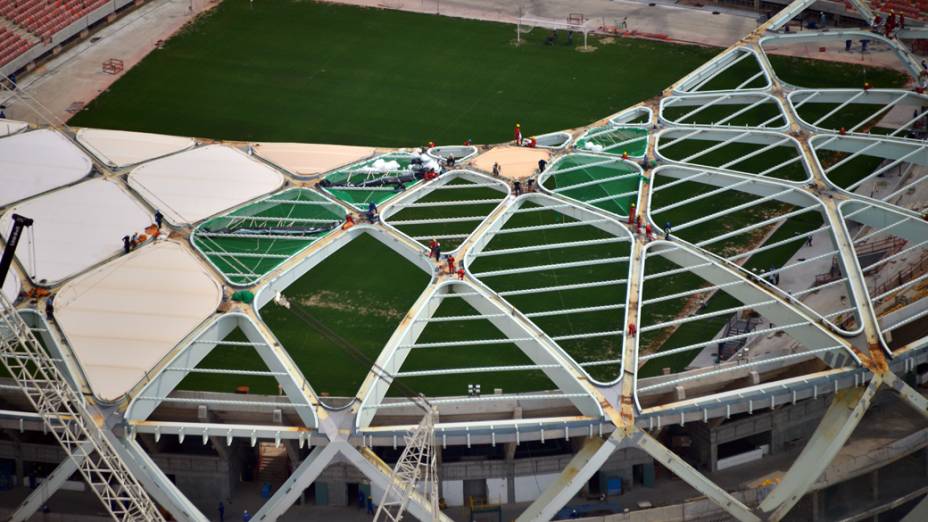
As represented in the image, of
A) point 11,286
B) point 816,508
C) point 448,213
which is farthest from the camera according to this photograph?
point 448,213

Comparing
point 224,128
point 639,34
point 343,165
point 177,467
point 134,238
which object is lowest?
point 177,467

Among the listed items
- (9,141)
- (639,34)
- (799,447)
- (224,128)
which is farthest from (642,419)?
(639,34)

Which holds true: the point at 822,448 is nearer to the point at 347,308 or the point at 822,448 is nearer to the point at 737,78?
the point at 347,308

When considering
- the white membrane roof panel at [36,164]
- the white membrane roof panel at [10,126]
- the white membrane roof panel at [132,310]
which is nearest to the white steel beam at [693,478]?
the white membrane roof panel at [132,310]

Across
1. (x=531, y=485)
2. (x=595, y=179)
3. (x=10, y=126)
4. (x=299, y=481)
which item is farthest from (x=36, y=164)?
(x=531, y=485)

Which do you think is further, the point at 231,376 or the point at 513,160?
the point at 513,160

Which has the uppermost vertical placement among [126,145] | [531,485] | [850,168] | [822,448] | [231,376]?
[850,168]

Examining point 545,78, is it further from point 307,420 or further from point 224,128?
point 307,420

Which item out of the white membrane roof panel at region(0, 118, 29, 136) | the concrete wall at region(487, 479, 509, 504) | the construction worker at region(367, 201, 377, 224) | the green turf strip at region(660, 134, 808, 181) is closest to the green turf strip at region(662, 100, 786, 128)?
the green turf strip at region(660, 134, 808, 181)
